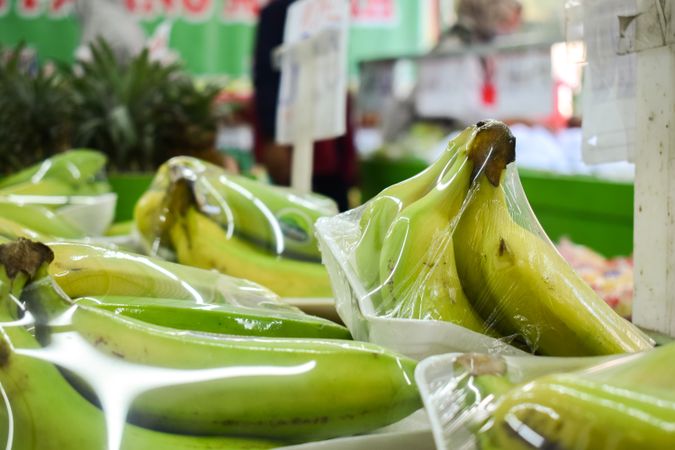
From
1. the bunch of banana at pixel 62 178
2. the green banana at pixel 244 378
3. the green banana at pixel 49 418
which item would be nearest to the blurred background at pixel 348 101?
the bunch of banana at pixel 62 178

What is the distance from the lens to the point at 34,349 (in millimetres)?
555

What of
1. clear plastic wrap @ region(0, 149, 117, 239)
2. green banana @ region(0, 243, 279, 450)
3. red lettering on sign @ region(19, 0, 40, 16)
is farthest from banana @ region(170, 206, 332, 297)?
red lettering on sign @ region(19, 0, 40, 16)

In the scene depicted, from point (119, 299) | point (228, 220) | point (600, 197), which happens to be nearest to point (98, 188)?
point (228, 220)

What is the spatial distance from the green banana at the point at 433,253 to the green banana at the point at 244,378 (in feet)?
0.30

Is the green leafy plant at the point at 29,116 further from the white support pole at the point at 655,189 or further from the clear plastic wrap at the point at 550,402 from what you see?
the clear plastic wrap at the point at 550,402

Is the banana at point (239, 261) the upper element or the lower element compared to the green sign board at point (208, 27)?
lower

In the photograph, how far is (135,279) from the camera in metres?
0.79

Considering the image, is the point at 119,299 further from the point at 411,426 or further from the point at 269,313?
the point at 411,426

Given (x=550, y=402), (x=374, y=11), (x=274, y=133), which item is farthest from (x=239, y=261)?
(x=374, y=11)

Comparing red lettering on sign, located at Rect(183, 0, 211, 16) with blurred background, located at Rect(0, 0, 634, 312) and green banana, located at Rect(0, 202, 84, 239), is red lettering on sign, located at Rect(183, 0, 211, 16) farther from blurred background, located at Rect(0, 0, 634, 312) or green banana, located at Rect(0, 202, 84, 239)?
green banana, located at Rect(0, 202, 84, 239)

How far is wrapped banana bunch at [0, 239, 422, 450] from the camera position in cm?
54

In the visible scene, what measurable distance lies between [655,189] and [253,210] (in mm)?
567

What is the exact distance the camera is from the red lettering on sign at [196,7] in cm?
525

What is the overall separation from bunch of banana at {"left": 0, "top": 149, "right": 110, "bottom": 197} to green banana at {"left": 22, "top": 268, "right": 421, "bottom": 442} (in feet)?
3.10
